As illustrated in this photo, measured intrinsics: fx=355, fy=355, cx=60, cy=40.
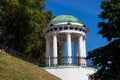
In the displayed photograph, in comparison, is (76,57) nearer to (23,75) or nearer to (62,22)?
(62,22)

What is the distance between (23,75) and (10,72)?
4.50 feet

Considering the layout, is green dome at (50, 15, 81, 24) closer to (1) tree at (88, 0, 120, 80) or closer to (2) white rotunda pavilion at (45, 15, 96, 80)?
(2) white rotunda pavilion at (45, 15, 96, 80)

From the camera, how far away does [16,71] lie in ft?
93.1

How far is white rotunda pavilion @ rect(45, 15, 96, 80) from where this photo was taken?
3681cm

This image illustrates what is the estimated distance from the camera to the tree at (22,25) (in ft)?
156

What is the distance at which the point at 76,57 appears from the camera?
39125 millimetres

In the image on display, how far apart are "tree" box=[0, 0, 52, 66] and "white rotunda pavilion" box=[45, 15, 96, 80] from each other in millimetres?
7485

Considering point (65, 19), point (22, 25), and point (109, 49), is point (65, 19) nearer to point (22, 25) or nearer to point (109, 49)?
point (22, 25)

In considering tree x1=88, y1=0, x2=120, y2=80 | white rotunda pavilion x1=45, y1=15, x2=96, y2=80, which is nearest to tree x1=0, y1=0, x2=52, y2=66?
white rotunda pavilion x1=45, y1=15, x2=96, y2=80

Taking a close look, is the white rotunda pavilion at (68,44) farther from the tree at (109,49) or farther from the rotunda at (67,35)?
the tree at (109,49)

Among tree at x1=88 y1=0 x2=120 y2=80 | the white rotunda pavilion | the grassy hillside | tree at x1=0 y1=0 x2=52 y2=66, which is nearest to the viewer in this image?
tree at x1=88 y1=0 x2=120 y2=80

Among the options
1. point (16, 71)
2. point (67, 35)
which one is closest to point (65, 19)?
point (67, 35)

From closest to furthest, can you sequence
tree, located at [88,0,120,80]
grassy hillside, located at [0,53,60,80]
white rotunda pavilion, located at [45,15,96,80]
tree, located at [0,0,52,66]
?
tree, located at [88,0,120,80], grassy hillside, located at [0,53,60,80], white rotunda pavilion, located at [45,15,96,80], tree, located at [0,0,52,66]

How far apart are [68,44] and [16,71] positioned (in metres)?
12.3
